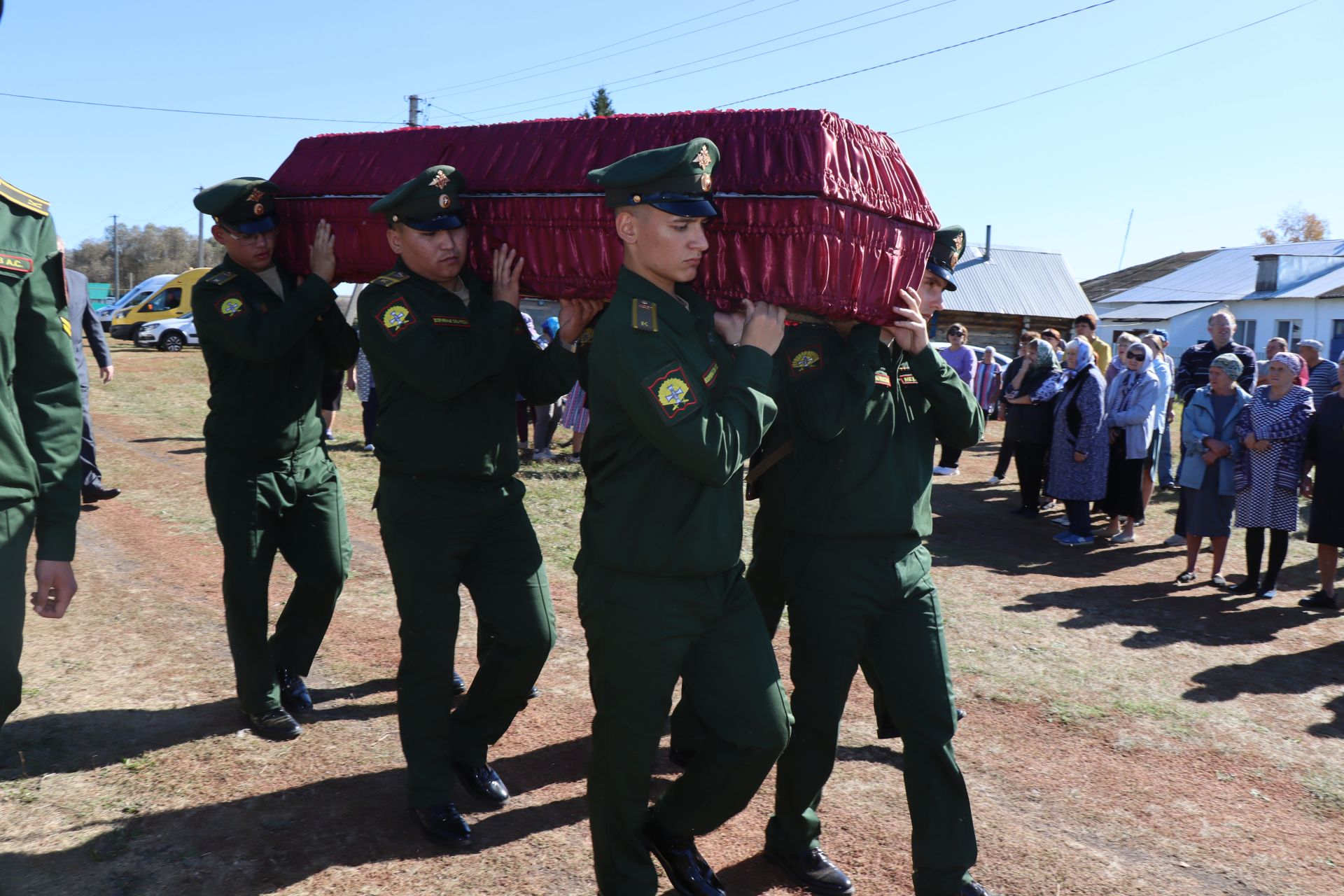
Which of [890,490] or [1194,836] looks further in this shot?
[1194,836]

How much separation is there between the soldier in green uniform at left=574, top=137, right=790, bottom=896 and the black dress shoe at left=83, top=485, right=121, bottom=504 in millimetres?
7335

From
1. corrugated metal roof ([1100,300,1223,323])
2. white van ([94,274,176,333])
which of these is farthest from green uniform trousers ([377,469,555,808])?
corrugated metal roof ([1100,300,1223,323])

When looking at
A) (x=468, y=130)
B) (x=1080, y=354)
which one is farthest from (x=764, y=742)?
(x=1080, y=354)

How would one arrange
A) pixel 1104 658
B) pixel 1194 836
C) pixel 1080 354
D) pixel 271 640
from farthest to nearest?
pixel 1080 354, pixel 1104 658, pixel 271 640, pixel 1194 836

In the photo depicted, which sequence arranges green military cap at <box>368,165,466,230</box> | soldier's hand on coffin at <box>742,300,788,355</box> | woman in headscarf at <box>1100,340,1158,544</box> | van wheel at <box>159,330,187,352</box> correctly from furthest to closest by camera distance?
van wheel at <box>159,330,187,352</box>
woman in headscarf at <box>1100,340,1158,544</box>
green military cap at <box>368,165,466,230</box>
soldier's hand on coffin at <box>742,300,788,355</box>

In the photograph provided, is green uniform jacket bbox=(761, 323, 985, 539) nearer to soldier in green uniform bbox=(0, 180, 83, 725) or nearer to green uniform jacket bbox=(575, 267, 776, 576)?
green uniform jacket bbox=(575, 267, 776, 576)

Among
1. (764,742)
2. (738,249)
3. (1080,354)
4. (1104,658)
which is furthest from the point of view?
(1080,354)

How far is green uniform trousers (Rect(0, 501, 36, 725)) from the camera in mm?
2482

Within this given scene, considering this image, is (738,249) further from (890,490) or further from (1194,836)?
(1194,836)

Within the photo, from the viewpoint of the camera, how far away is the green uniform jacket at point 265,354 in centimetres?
399

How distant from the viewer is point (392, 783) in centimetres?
398

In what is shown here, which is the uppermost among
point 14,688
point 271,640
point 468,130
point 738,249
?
point 468,130

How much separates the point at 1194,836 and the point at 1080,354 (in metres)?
6.95

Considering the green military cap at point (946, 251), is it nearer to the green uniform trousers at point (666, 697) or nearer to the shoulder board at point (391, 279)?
the green uniform trousers at point (666, 697)
